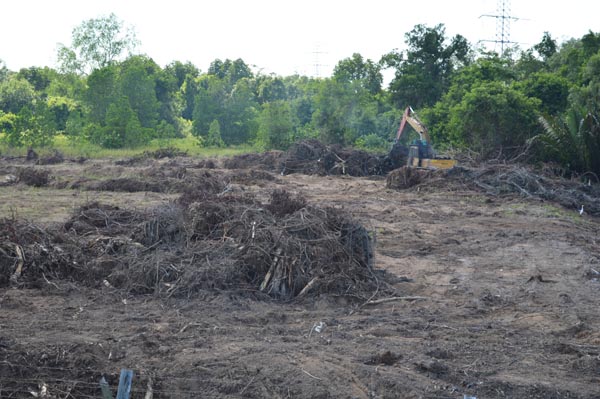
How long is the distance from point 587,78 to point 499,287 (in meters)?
17.3

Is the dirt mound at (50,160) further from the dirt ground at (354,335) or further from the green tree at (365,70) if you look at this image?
the green tree at (365,70)

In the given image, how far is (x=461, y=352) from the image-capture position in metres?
6.01

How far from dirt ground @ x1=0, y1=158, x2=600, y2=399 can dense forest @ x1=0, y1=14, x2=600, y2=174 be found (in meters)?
11.1

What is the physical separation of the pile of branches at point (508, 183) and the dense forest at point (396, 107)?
6.34ft

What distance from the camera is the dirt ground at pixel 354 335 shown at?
5.12 meters

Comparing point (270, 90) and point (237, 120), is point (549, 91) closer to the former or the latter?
point (237, 120)

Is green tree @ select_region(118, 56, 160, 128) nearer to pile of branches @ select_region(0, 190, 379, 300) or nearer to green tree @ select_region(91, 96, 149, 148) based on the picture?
green tree @ select_region(91, 96, 149, 148)

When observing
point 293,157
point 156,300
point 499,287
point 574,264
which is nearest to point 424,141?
point 293,157

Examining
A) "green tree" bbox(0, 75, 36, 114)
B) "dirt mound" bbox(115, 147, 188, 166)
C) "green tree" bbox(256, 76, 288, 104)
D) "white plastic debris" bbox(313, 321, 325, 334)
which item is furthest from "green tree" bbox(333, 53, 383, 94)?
"white plastic debris" bbox(313, 321, 325, 334)

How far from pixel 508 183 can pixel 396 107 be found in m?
16.0

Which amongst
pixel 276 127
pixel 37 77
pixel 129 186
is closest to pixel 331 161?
pixel 129 186

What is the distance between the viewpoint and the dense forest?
2200 centimetres

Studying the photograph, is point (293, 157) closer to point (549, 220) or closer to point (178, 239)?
point (549, 220)

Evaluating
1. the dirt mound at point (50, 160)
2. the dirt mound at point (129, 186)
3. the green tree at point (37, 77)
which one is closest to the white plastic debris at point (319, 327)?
the dirt mound at point (129, 186)
